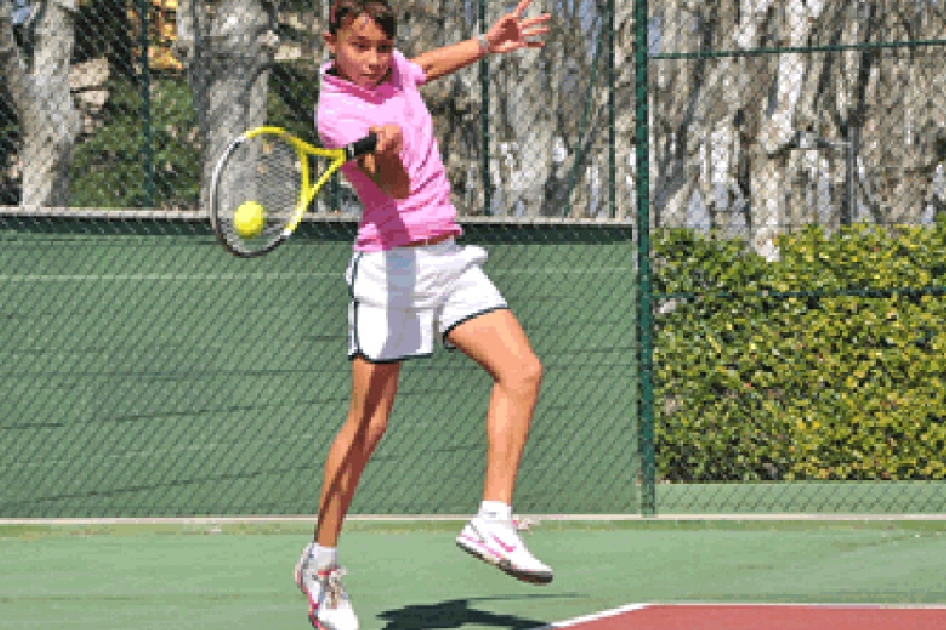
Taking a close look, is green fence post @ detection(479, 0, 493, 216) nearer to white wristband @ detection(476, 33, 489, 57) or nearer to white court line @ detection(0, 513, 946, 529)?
white court line @ detection(0, 513, 946, 529)

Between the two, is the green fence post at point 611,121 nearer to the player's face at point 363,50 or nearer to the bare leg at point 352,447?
the player's face at point 363,50

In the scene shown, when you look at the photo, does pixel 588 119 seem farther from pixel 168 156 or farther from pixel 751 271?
pixel 168 156

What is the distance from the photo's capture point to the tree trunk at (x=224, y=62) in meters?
10.3

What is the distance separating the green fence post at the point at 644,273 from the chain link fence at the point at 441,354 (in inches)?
0.6

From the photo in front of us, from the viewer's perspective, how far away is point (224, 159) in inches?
200

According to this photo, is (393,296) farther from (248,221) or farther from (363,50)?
(363,50)

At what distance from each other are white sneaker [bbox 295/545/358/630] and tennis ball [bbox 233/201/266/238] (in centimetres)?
108

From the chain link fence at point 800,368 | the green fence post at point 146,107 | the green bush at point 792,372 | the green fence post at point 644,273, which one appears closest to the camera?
the green fence post at point 644,273

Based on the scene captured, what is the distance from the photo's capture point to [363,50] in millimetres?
5273

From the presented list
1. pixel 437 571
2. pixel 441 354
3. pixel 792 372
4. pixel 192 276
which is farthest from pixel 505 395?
pixel 792 372

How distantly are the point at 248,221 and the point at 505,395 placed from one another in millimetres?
957

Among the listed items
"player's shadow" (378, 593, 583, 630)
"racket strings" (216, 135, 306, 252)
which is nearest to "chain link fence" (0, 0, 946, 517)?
"player's shadow" (378, 593, 583, 630)

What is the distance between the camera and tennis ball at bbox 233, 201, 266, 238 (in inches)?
204

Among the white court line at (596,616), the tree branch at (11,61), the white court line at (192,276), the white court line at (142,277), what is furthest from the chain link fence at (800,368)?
the tree branch at (11,61)
